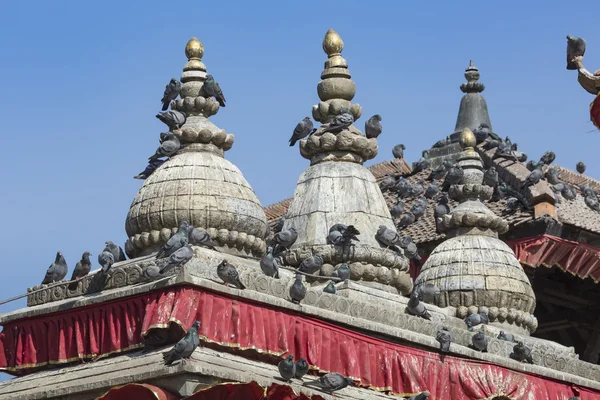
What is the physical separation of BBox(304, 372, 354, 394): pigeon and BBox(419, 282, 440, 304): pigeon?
4.98m

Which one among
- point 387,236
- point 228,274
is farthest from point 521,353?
point 228,274

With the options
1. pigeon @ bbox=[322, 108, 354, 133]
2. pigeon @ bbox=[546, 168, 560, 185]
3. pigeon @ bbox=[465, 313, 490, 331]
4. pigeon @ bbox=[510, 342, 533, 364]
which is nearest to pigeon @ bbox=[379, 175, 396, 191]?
pigeon @ bbox=[546, 168, 560, 185]

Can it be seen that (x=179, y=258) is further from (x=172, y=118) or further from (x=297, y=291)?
(x=172, y=118)

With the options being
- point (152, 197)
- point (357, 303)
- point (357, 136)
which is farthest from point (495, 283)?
point (152, 197)

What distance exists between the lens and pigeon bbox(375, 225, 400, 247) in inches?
924

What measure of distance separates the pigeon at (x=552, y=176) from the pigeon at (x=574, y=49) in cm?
2302

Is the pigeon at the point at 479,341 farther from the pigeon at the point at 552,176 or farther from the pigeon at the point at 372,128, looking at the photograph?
the pigeon at the point at 552,176

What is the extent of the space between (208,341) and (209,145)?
149 inches

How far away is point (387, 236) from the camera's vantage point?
23453mm

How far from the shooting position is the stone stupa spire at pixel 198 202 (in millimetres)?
20703

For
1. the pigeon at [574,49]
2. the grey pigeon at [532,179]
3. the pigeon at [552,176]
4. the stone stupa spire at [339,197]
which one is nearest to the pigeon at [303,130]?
the stone stupa spire at [339,197]

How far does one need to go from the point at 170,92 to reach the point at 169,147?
134cm

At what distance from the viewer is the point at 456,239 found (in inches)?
1045

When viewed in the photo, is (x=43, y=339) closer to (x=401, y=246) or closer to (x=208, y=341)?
(x=208, y=341)
